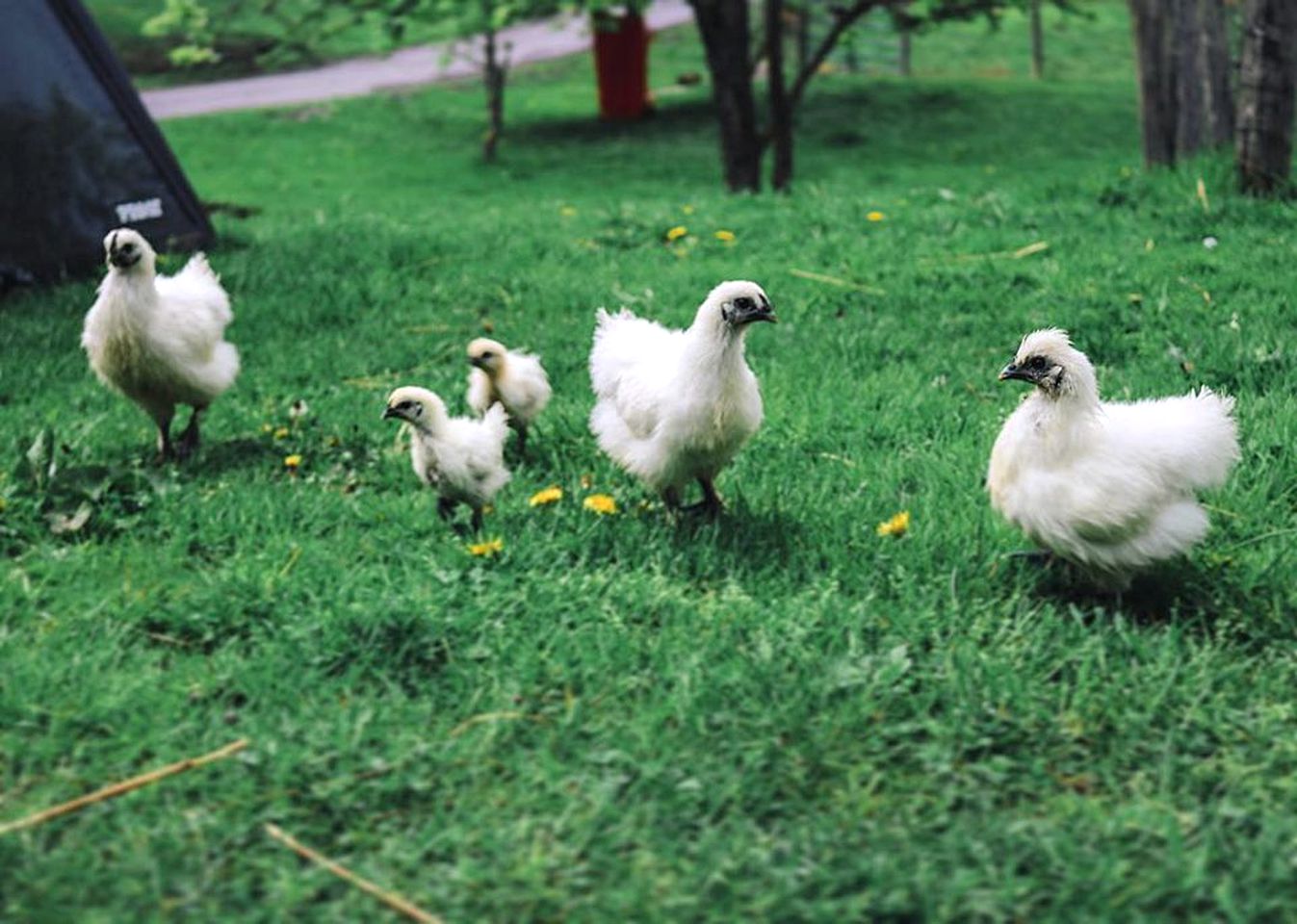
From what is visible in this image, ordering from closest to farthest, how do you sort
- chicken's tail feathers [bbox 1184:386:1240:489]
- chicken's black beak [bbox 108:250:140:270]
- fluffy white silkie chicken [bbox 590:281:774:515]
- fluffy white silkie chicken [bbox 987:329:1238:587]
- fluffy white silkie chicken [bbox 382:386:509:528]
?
fluffy white silkie chicken [bbox 987:329:1238:587]
chicken's tail feathers [bbox 1184:386:1240:489]
fluffy white silkie chicken [bbox 590:281:774:515]
fluffy white silkie chicken [bbox 382:386:509:528]
chicken's black beak [bbox 108:250:140:270]

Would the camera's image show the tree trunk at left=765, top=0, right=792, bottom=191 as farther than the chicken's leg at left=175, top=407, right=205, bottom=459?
Yes

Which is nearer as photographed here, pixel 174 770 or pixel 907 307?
pixel 174 770

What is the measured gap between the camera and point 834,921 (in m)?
2.60

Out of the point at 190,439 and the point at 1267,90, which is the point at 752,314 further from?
the point at 1267,90

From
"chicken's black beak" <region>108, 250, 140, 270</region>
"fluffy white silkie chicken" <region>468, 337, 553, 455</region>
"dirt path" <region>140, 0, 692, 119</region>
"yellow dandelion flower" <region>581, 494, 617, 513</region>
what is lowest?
"yellow dandelion flower" <region>581, 494, 617, 513</region>

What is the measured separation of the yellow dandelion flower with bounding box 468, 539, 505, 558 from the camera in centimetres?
404

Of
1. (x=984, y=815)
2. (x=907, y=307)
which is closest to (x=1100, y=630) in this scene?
(x=984, y=815)

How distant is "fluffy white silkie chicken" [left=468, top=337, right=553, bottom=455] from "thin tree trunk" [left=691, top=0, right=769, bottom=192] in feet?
26.4

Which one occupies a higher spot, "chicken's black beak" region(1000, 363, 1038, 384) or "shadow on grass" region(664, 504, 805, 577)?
"chicken's black beak" region(1000, 363, 1038, 384)

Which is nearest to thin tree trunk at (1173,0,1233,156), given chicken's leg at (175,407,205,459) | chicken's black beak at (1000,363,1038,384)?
chicken's black beak at (1000,363,1038,384)

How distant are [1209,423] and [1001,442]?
0.58 m

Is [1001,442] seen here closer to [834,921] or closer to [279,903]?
[834,921]

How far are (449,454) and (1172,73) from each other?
324 inches

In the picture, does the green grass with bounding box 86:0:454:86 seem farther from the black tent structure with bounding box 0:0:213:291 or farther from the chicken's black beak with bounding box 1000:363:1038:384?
the chicken's black beak with bounding box 1000:363:1038:384
